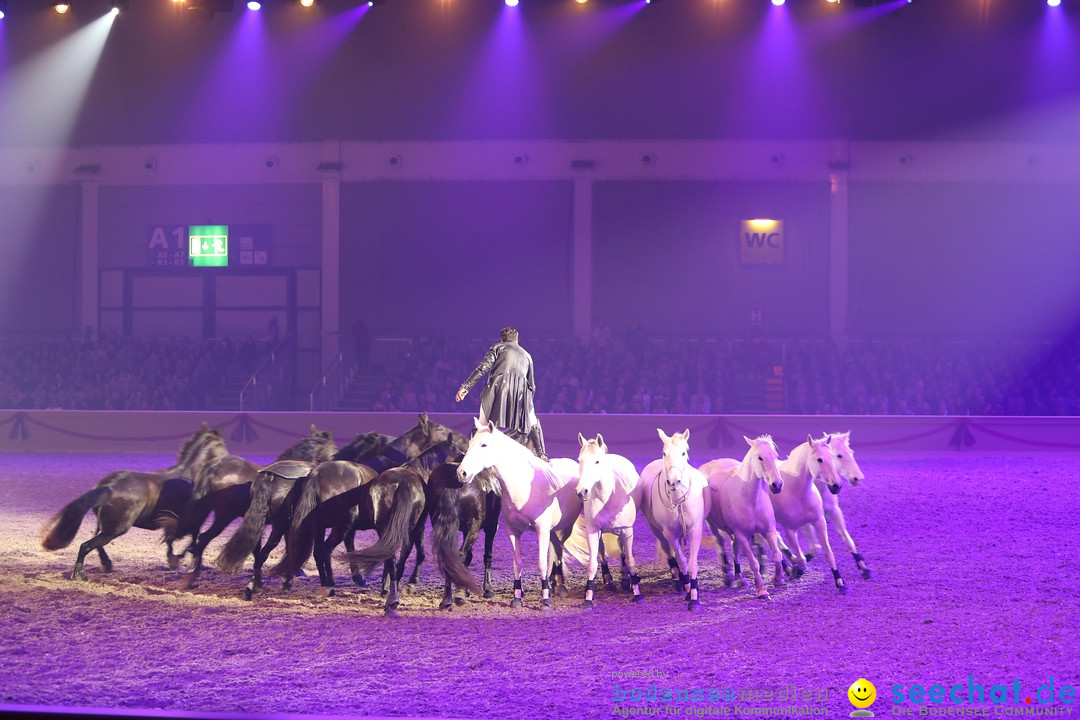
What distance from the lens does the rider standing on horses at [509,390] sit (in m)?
9.16

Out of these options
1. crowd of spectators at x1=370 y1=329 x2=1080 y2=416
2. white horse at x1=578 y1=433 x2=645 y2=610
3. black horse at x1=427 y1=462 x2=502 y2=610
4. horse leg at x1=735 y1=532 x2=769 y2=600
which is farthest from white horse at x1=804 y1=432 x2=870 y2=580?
crowd of spectators at x1=370 y1=329 x2=1080 y2=416

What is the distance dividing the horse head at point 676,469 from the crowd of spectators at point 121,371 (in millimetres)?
17977

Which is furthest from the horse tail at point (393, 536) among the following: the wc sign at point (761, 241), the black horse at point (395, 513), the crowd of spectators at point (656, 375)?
the wc sign at point (761, 241)

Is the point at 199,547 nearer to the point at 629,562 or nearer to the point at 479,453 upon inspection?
the point at 479,453

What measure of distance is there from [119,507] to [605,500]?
173 inches

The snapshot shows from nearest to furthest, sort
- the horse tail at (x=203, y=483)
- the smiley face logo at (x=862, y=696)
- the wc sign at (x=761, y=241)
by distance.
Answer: the smiley face logo at (x=862, y=696)
the horse tail at (x=203, y=483)
the wc sign at (x=761, y=241)

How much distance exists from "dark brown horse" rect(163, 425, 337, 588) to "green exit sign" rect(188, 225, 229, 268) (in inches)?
723

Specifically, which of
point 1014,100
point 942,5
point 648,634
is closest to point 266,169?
point 942,5

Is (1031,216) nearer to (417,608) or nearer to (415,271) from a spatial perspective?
(415,271)

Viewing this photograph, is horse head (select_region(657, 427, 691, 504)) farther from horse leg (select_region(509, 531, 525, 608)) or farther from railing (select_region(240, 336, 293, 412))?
railing (select_region(240, 336, 293, 412))

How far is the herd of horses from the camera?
25.7ft

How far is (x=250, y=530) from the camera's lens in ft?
27.3

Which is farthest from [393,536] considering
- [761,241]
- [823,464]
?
[761,241]

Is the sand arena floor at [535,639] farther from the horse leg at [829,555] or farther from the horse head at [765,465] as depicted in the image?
the horse head at [765,465]
